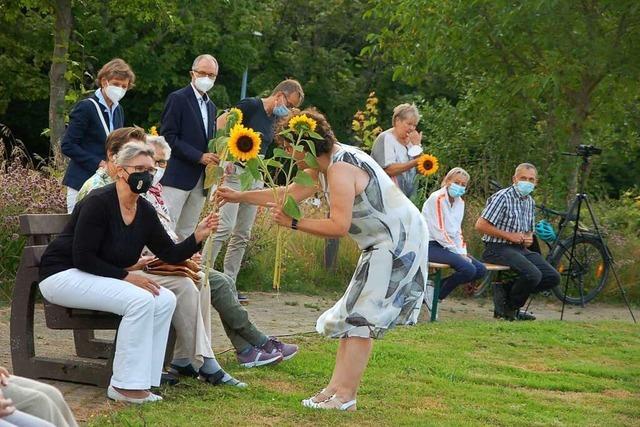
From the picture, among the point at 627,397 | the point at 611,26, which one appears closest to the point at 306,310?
the point at 627,397

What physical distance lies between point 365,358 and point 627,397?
218 cm

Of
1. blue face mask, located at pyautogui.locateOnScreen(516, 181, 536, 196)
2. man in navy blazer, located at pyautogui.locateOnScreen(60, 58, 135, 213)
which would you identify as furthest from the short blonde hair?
blue face mask, located at pyautogui.locateOnScreen(516, 181, 536, 196)

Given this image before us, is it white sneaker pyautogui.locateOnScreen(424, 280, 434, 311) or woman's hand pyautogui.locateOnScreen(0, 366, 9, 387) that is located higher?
white sneaker pyautogui.locateOnScreen(424, 280, 434, 311)

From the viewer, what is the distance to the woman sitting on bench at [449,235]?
12070 millimetres

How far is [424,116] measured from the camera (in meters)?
21.8

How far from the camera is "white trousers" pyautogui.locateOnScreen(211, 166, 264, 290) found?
36.4 feet

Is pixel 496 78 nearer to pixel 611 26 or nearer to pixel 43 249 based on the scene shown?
pixel 611 26

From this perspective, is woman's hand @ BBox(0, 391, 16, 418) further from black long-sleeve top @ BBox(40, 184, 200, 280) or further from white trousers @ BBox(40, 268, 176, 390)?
black long-sleeve top @ BBox(40, 184, 200, 280)

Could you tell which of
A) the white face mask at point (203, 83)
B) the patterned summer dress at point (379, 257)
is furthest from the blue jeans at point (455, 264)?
the patterned summer dress at point (379, 257)

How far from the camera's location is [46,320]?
24.2ft

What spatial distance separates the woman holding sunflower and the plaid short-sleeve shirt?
523 cm

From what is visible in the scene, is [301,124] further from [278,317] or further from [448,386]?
[278,317]

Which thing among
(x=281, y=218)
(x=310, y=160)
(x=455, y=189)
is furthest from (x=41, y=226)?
(x=455, y=189)

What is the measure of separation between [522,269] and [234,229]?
2952mm
